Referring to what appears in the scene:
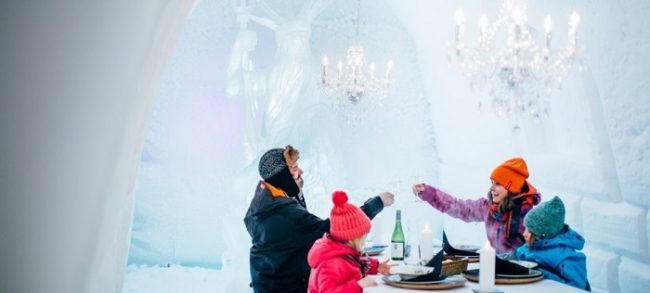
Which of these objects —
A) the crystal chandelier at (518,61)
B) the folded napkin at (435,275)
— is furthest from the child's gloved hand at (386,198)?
the folded napkin at (435,275)

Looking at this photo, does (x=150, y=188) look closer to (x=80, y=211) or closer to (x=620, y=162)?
(x=620, y=162)

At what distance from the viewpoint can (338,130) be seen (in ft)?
24.0

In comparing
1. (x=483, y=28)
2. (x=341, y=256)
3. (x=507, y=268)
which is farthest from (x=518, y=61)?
(x=341, y=256)

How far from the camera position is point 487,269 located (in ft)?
7.40

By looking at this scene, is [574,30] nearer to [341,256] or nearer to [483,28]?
[483,28]

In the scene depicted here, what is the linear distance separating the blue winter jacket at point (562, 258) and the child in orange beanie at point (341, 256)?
2.37 feet

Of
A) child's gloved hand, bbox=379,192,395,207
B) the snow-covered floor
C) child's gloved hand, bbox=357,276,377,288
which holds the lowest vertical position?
the snow-covered floor

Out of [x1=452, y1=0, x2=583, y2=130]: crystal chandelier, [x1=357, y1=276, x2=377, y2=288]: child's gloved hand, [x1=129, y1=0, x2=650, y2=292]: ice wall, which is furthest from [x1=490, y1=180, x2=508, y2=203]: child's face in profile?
[x1=357, y1=276, x2=377, y2=288]: child's gloved hand

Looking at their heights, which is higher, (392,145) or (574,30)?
(574,30)

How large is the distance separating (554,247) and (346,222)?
1011mm

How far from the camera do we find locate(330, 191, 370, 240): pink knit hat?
2.52m

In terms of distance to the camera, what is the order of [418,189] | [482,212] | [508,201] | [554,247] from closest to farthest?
[554,247] → [508,201] → [482,212] → [418,189]

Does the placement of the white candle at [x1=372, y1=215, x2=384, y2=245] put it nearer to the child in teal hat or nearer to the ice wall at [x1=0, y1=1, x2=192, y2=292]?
the child in teal hat

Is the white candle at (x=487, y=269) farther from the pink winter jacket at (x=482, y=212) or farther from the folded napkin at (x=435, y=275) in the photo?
the pink winter jacket at (x=482, y=212)
